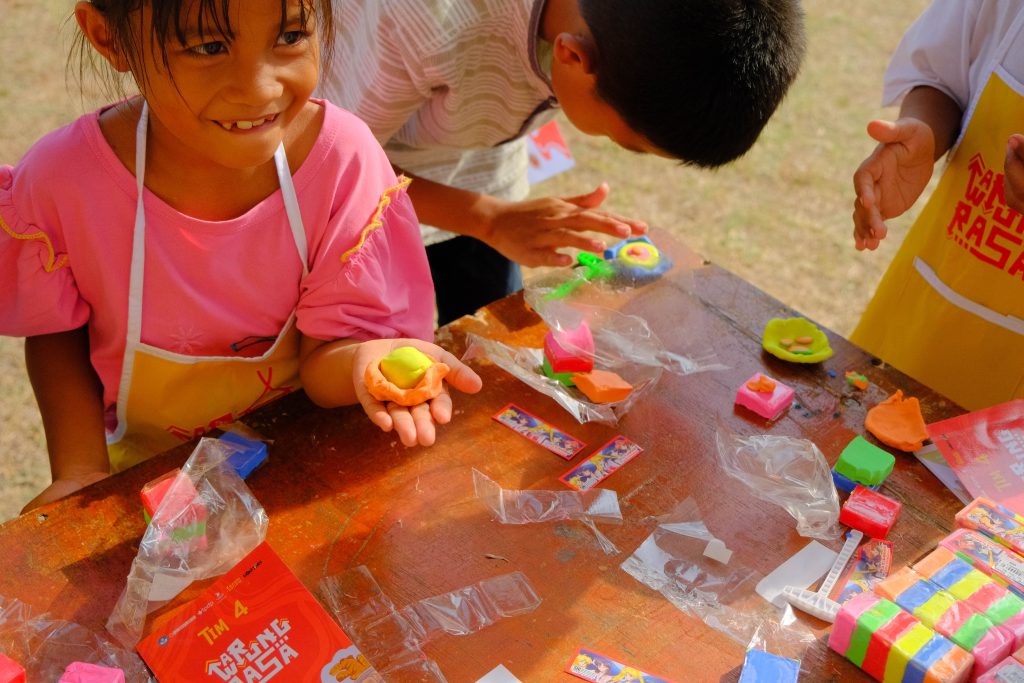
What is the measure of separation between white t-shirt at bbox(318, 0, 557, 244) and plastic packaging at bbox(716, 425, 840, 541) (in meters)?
0.67

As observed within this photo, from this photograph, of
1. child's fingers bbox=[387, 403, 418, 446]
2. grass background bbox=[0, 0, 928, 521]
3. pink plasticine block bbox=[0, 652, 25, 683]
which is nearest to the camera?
pink plasticine block bbox=[0, 652, 25, 683]

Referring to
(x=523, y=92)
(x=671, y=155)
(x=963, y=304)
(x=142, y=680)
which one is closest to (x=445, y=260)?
(x=523, y=92)

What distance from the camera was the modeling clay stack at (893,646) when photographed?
0.95 metres

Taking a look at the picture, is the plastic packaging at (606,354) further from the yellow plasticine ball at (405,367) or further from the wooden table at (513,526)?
the yellow plasticine ball at (405,367)

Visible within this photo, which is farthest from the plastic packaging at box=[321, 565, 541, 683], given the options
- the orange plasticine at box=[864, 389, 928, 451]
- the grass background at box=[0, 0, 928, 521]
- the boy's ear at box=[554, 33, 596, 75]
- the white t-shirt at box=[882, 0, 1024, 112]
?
the grass background at box=[0, 0, 928, 521]

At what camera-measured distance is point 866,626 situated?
0.97 m

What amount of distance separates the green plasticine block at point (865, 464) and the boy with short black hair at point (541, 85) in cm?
44

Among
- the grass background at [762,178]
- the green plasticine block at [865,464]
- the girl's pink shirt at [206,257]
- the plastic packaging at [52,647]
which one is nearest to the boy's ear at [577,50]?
the girl's pink shirt at [206,257]

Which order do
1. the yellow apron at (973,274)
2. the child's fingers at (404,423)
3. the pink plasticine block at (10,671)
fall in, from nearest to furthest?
the pink plasticine block at (10,671) → the child's fingers at (404,423) → the yellow apron at (973,274)


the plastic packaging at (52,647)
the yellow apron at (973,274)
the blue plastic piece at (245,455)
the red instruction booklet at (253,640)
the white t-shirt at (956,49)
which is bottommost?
the plastic packaging at (52,647)

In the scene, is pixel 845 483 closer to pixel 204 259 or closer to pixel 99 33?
pixel 204 259

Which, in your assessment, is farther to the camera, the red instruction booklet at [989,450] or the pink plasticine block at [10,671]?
the red instruction booklet at [989,450]

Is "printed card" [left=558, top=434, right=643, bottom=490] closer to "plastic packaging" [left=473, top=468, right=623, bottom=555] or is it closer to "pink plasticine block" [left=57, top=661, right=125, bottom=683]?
"plastic packaging" [left=473, top=468, right=623, bottom=555]

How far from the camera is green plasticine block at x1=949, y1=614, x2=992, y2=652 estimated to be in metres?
0.97
